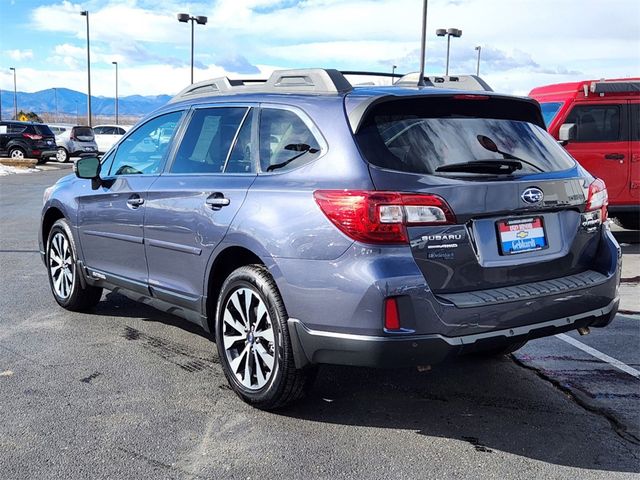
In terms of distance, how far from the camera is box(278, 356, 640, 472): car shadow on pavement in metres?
3.49

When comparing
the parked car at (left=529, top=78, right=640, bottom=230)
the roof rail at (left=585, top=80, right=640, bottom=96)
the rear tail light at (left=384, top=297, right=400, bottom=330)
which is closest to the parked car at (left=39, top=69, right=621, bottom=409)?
the rear tail light at (left=384, top=297, right=400, bottom=330)

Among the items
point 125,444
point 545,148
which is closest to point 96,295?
point 125,444

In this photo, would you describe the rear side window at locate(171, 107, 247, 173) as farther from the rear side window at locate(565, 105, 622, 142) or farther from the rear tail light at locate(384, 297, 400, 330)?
the rear side window at locate(565, 105, 622, 142)

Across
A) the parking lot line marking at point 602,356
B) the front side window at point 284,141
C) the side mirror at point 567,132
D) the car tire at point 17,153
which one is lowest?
the parking lot line marking at point 602,356

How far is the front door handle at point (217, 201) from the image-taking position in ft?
13.3

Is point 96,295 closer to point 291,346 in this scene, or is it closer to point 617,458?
point 291,346

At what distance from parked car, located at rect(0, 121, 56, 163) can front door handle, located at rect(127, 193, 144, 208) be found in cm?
2692

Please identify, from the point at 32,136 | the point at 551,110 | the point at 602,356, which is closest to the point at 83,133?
the point at 32,136

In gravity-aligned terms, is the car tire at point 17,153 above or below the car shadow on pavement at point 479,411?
above

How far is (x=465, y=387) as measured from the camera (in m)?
4.34

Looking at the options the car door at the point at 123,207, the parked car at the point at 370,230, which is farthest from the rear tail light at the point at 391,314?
the car door at the point at 123,207

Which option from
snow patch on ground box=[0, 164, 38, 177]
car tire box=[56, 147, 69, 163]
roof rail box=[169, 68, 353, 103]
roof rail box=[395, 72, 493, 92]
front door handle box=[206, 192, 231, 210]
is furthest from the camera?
car tire box=[56, 147, 69, 163]

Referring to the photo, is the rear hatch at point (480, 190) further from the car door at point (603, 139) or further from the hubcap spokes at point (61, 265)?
the car door at point (603, 139)

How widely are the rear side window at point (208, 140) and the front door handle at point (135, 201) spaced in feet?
1.18
